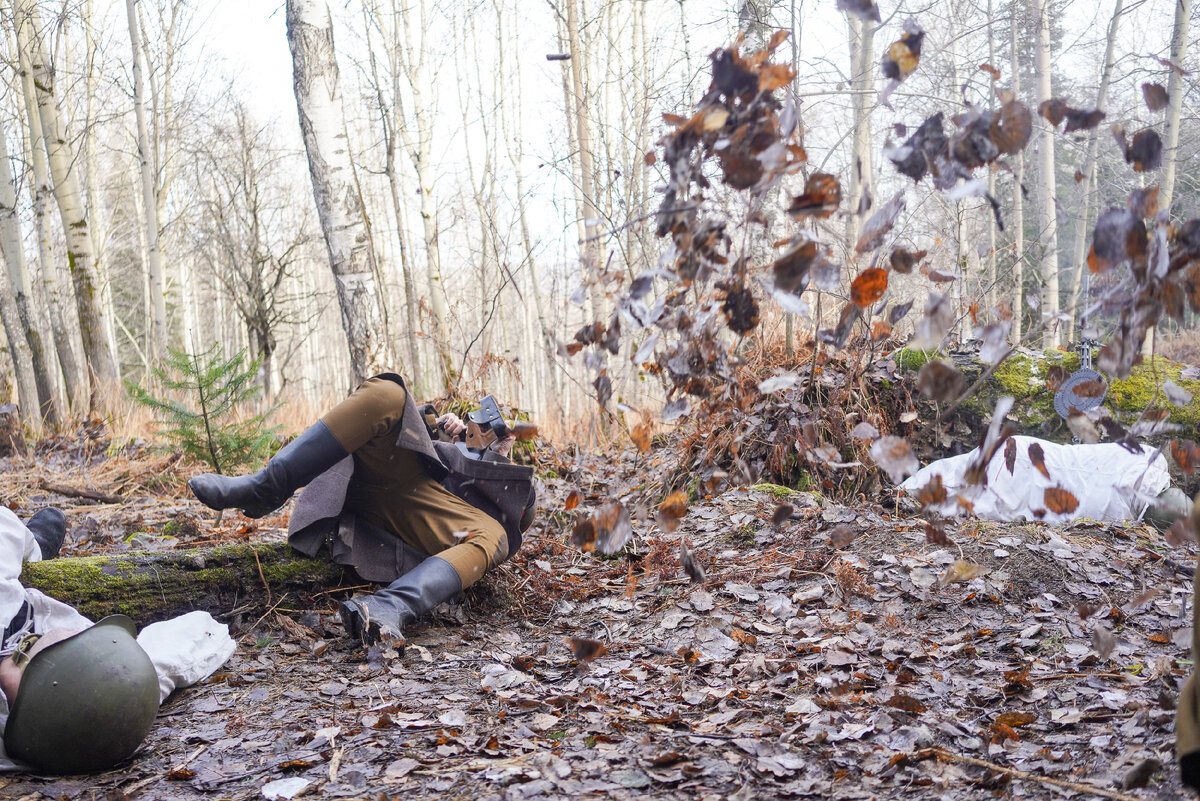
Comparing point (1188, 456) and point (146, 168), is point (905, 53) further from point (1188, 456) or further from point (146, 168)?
point (146, 168)

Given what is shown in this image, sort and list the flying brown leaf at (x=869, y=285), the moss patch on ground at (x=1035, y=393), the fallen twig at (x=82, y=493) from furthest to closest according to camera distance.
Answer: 1. the moss patch on ground at (x=1035, y=393)
2. the fallen twig at (x=82, y=493)
3. the flying brown leaf at (x=869, y=285)

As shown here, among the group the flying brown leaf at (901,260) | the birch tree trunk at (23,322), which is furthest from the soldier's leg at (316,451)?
the birch tree trunk at (23,322)

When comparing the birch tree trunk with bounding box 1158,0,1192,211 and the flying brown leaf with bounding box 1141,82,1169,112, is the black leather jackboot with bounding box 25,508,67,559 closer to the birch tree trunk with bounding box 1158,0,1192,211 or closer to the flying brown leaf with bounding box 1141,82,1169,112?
the flying brown leaf with bounding box 1141,82,1169,112

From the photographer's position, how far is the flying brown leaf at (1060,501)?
1897 mm

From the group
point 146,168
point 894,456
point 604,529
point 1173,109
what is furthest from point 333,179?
point 1173,109

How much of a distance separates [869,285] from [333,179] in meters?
4.78

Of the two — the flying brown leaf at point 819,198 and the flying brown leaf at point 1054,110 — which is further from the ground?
the flying brown leaf at point 1054,110

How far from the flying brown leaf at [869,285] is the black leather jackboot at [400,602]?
210 cm

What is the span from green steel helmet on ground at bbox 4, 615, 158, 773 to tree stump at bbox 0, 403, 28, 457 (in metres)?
6.37

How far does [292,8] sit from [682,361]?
4987mm

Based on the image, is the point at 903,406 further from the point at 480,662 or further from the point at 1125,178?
the point at 1125,178

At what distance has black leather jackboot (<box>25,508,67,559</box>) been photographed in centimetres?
303

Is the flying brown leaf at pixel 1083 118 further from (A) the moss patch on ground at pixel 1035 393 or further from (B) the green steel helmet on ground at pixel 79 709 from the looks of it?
(A) the moss patch on ground at pixel 1035 393

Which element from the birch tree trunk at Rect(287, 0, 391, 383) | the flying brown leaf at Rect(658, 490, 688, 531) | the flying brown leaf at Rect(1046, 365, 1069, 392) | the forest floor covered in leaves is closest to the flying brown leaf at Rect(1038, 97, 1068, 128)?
the flying brown leaf at Rect(1046, 365, 1069, 392)
